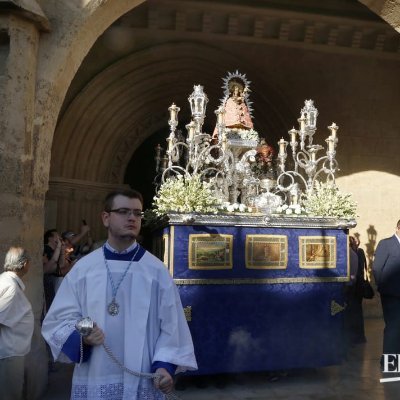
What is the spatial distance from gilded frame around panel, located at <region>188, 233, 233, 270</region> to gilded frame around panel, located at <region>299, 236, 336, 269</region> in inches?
32.6

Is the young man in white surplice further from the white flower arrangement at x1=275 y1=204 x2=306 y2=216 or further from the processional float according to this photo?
the white flower arrangement at x1=275 y1=204 x2=306 y2=216

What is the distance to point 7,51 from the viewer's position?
418cm

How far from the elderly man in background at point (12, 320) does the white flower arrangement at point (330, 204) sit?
3221 millimetres

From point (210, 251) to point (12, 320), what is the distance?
206 cm

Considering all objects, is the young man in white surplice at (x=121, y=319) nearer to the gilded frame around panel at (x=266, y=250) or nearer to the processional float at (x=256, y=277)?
the processional float at (x=256, y=277)

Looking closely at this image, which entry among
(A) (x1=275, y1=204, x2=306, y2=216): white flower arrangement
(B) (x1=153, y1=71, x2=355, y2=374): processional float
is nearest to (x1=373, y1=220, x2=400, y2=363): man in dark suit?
(B) (x1=153, y1=71, x2=355, y2=374): processional float

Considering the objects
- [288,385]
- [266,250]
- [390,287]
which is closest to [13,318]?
[266,250]

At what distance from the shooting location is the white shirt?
3.27m

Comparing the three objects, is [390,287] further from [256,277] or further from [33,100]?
[33,100]

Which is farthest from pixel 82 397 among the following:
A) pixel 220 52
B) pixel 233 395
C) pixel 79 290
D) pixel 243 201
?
pixel 220 52

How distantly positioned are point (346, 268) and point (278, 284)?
2.76 feet

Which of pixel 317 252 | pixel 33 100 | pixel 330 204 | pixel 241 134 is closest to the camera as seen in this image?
pixel 33 100

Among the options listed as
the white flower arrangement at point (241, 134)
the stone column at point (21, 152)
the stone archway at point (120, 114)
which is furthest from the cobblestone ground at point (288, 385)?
the stone archway at point (120, 114)

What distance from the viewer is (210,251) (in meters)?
4.76
